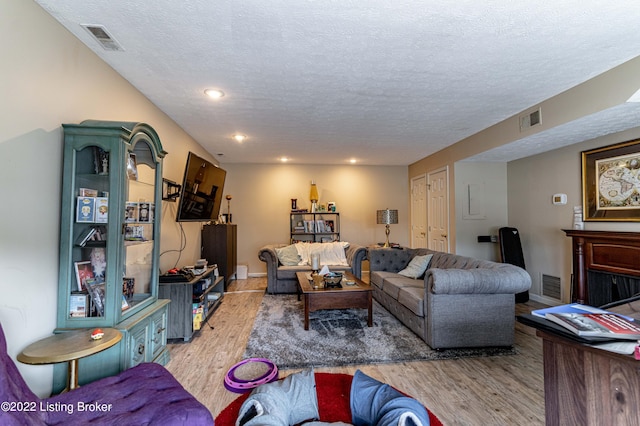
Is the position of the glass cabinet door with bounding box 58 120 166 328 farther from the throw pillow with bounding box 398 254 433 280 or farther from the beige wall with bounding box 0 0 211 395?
the throw pillow with bounding box 398 254 433 280

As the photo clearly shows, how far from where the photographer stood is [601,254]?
3.17 m

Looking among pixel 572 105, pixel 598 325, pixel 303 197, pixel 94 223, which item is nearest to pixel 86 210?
pixel 94 223

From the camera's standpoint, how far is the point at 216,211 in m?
4.71

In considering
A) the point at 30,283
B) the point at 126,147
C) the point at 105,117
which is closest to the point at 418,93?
the point at 126,147

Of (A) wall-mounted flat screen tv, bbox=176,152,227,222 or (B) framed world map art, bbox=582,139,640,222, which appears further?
(A) wall-mounted flat screen tv, bbox=176,152,227,222

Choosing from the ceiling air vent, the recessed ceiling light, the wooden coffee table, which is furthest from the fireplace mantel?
the ceiling air vent

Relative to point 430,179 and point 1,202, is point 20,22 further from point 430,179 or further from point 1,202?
point 430,179

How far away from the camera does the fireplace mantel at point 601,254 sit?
9.49 feet

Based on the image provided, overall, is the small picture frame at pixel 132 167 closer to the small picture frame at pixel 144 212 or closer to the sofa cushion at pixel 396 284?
the small picture frame at pixel 144 212

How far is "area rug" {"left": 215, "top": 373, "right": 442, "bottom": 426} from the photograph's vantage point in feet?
4.58

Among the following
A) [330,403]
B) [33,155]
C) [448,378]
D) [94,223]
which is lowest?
[448,378]

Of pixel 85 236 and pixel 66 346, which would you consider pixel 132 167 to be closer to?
pixel 85 236

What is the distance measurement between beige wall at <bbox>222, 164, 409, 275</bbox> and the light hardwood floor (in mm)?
3088

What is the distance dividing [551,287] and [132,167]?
5172 millimetres
